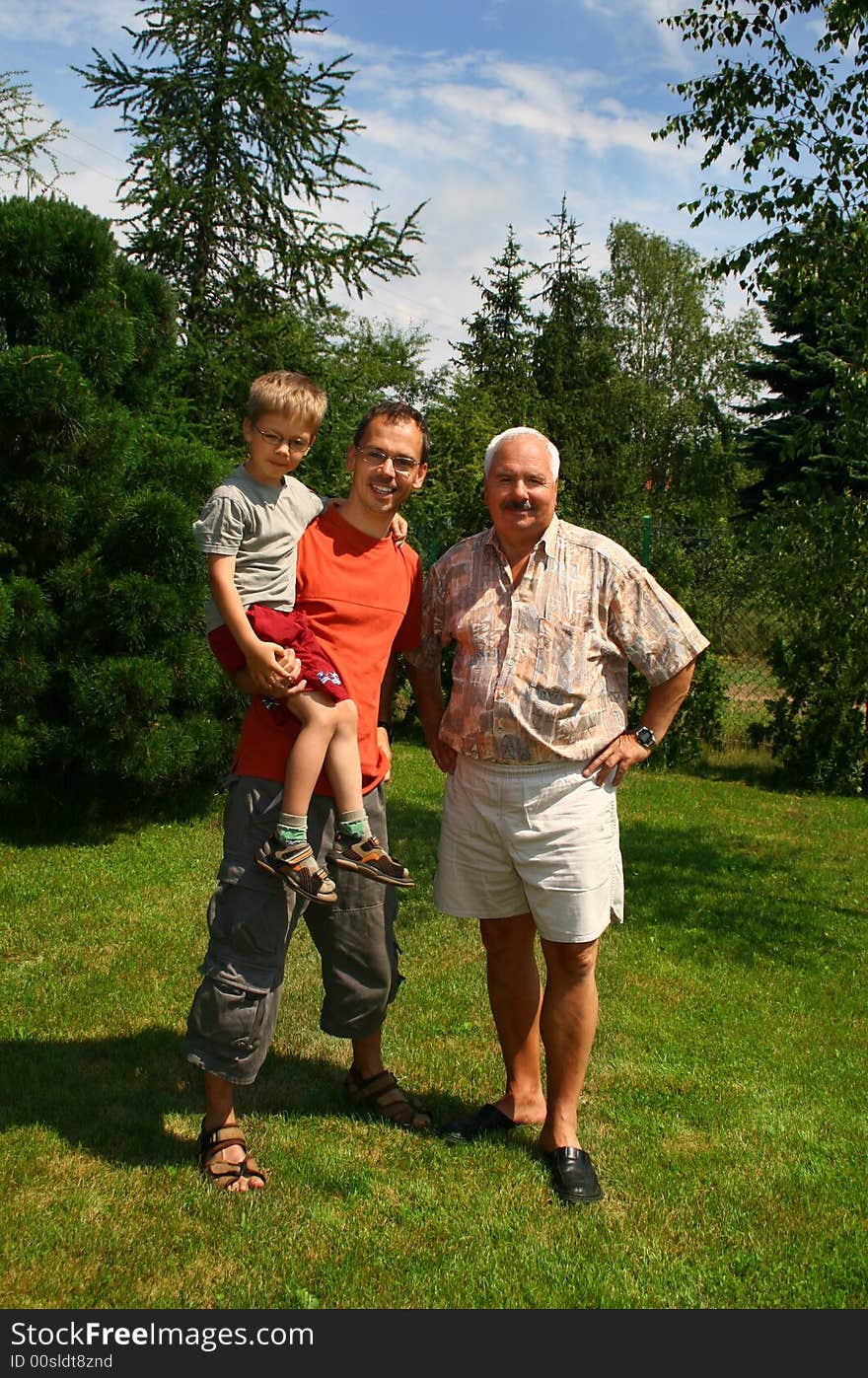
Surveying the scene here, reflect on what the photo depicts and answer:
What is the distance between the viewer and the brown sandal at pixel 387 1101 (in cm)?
340

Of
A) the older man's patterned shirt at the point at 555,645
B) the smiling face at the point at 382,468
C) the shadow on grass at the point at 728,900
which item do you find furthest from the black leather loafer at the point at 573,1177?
the shadow on grass at the point at 728,900

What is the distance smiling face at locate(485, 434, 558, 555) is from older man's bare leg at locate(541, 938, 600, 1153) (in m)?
1.12

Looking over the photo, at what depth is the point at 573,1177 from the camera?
3.03m

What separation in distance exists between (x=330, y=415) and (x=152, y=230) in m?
2.55

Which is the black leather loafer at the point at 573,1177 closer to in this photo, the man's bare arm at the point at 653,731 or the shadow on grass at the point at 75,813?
the man's bare arm at the point at 653,731

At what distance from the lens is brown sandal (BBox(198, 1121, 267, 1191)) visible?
9.77ft

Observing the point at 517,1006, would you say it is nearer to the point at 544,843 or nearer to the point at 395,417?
the point at 544,843

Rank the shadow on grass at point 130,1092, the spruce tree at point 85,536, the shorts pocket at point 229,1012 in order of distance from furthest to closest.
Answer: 1. the spruce tree at point 85,536
2. the shadow on grass at point 130,1092
3. the shorts pocket at point 229,1012

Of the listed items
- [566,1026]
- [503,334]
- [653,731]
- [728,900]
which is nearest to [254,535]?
[653,731]

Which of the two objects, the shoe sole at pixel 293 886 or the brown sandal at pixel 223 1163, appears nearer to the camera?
the shoe sole at pixel 293 886

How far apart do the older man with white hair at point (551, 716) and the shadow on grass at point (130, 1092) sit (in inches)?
29.9

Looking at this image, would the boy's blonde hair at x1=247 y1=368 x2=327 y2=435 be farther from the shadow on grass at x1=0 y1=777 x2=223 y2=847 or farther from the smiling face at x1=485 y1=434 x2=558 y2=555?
the shadow on grass at x1=0 y1=777 x2=223 y2=847

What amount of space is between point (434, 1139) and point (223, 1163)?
632mm

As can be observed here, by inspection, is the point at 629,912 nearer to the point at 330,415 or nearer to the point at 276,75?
the point at 330,415
